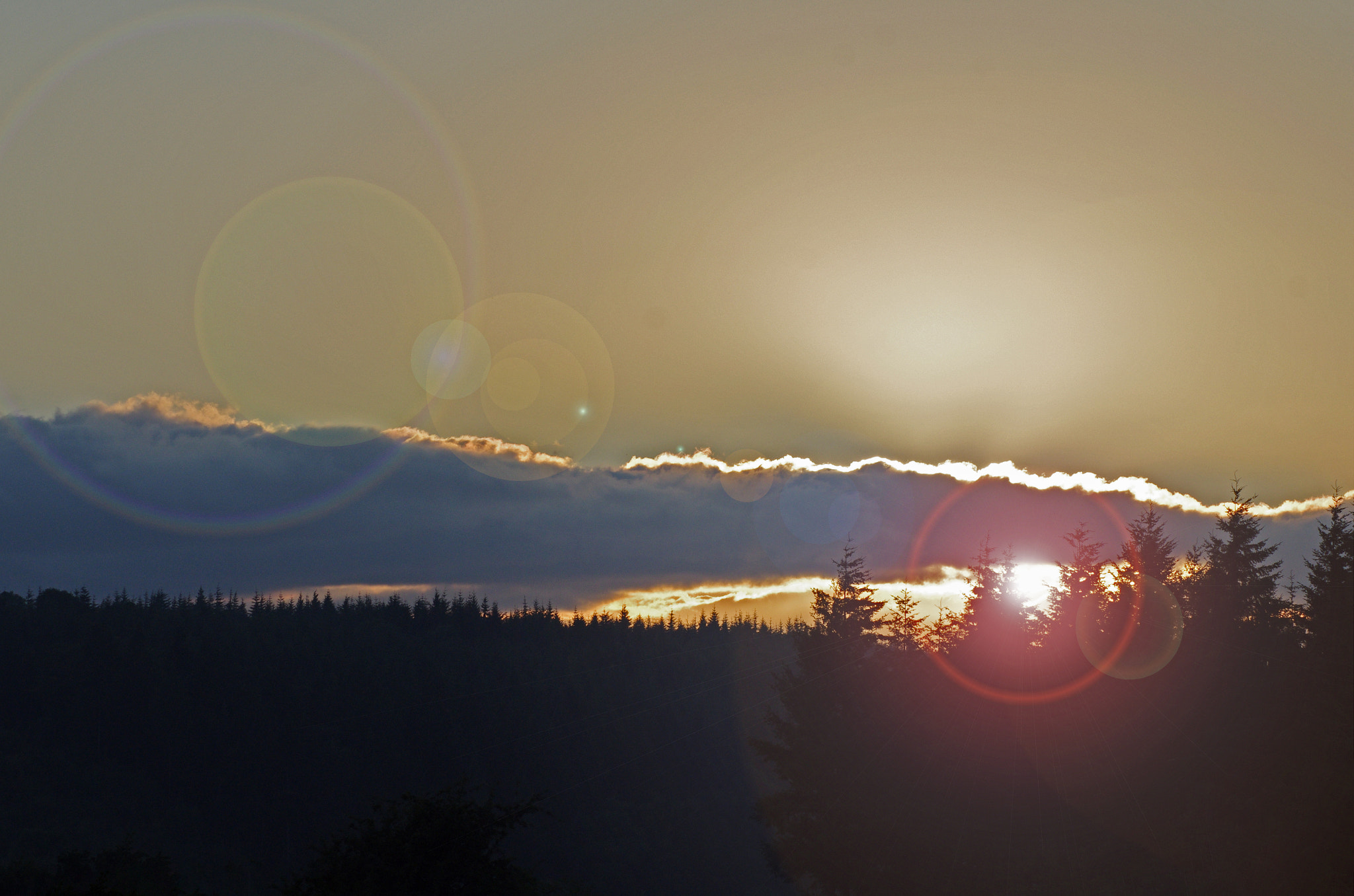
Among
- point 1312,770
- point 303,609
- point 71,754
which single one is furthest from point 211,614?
point 1312,770

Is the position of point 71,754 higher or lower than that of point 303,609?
lower

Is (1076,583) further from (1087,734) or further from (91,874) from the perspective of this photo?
(91,874)

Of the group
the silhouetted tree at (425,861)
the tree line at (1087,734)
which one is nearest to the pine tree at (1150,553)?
the tree line at (1087,734)

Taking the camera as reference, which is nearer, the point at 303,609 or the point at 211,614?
the point at 211,614

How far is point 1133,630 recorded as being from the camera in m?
45.8

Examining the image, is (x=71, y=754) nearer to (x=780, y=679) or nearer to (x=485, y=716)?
(x=485, y=716)

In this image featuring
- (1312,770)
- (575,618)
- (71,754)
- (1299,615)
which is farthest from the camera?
→ (575,618)

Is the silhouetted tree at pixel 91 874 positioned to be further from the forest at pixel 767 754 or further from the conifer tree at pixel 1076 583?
the conifer tree at pixel 1076 583

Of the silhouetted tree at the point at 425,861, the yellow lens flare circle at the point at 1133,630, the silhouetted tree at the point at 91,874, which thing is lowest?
the silhouetted tree at the point at 91,874

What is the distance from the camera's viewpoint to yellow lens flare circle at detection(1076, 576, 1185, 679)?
42969 millimetres

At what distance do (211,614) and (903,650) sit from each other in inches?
4188

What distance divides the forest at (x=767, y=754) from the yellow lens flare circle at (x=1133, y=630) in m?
0.19

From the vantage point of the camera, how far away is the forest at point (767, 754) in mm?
29859

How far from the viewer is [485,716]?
109312 millimetres
